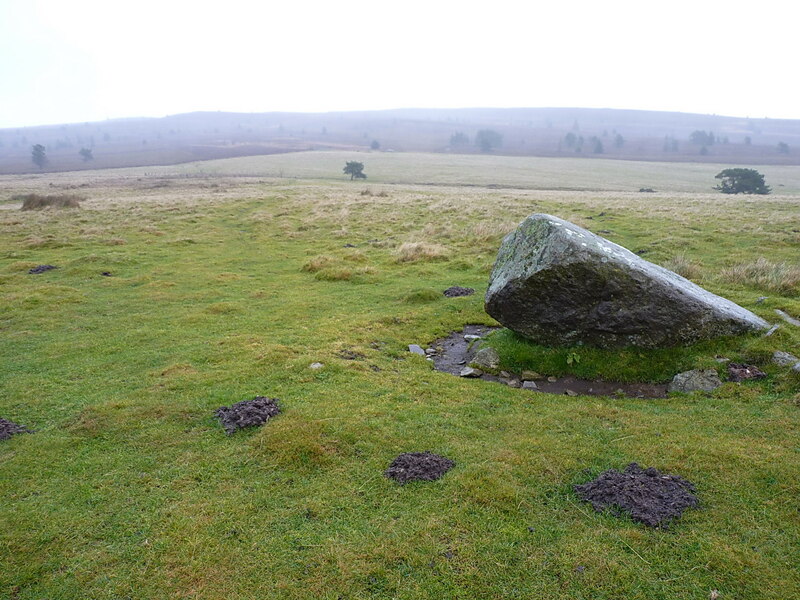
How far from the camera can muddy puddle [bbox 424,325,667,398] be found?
37.7 feet

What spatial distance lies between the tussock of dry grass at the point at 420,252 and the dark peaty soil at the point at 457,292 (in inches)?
246

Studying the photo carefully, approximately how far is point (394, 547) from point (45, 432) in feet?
25.1

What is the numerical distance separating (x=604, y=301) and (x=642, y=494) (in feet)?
19.2

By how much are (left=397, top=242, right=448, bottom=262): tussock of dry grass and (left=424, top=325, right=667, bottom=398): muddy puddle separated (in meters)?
11.8

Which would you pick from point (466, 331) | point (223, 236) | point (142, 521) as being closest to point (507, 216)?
point (223, 236)

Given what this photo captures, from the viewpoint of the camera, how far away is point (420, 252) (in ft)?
87.8

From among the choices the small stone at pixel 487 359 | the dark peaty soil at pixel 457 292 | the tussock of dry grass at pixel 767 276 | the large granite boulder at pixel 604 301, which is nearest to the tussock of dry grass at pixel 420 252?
the dark peaty soil at pixel 457 292

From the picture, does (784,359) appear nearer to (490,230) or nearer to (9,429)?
(9,429)

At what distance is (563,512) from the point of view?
722cm

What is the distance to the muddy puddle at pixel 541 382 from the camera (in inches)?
452

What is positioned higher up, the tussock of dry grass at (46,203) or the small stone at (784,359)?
the small stone at (784,359)

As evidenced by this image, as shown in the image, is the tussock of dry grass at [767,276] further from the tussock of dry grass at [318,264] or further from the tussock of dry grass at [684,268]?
the tussock of dry grass at [318,264]

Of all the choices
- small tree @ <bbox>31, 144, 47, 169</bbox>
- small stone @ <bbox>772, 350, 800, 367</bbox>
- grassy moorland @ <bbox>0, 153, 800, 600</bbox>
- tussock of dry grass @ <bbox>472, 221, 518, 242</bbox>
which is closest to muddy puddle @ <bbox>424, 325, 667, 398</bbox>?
grassy moorland @ <bbox>0, 153, 800, 600</bbox>

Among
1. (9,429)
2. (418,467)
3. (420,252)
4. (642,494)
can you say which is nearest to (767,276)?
(642,494)
